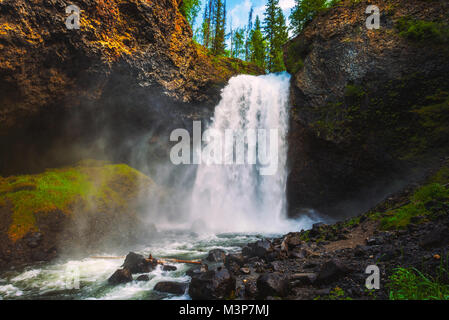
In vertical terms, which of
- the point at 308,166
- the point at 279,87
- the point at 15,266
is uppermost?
the point at 279,87

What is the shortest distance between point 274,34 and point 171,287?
31602 mm

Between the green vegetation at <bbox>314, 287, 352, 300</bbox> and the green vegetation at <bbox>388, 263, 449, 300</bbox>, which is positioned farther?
the green vegetation at <bbox>314, 287, 352, 300</bbox>

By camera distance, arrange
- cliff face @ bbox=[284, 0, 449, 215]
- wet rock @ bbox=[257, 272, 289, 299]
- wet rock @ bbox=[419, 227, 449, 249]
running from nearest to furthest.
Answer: wet rock @ bbox=[257, 272, 289, 299], wet rock @ bbox=[419, 227, 449, 249], cliff face @ bbox=[284, 0, 449, 215]

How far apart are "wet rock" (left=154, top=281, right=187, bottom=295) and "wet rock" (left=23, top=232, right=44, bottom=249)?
581cm

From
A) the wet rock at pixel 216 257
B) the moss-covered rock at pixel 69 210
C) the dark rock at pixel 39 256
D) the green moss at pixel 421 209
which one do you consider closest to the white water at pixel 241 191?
the moss-covered rock at pixel 69 210

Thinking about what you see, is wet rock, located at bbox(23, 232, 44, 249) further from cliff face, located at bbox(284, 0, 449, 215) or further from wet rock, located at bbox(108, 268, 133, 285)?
cliff face, located at bbox(284, 0, 449, 215)

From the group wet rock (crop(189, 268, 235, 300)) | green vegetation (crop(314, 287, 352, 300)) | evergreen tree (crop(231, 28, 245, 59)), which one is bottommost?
wet rock (crop(189, 268, 235, 300))

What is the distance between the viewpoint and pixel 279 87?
16562mm
